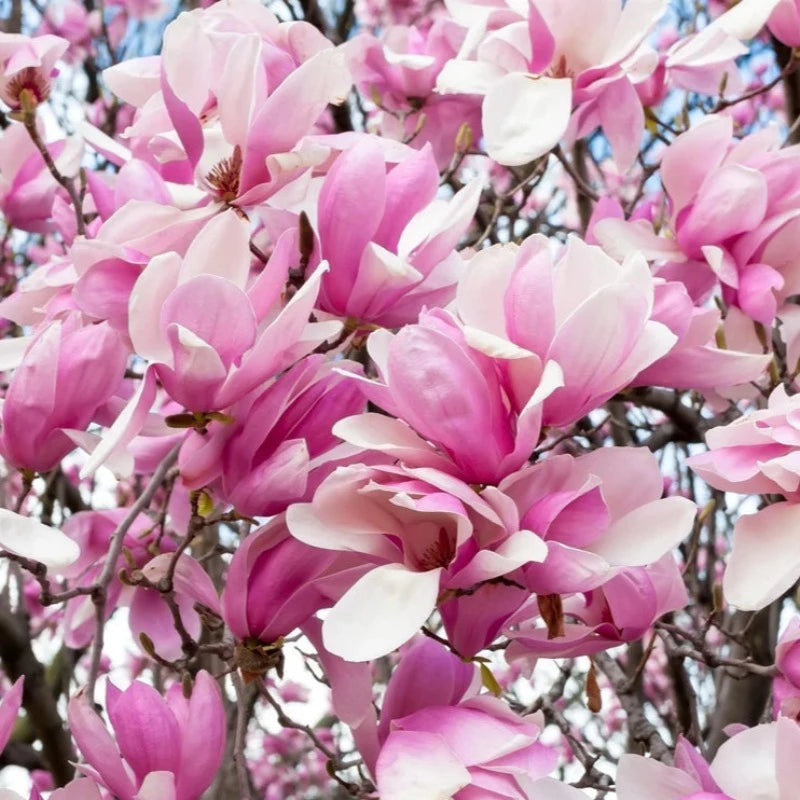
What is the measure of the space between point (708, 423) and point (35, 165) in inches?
36.6

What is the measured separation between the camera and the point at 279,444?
2.00ft

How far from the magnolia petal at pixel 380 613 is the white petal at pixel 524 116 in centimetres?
29

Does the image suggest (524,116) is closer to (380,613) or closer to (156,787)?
(380,613)

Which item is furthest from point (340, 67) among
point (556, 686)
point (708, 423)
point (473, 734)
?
point (708, 423)

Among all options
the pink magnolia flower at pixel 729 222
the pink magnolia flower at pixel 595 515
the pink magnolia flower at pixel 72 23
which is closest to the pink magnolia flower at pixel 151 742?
the pink magnolia flower at pixel 595 515

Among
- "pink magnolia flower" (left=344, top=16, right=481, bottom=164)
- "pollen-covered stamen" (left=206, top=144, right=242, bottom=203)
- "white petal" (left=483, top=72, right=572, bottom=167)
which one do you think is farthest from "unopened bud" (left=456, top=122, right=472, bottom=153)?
"pollen-covered stamen" (left=206, top=144, right=242, bottom=203)

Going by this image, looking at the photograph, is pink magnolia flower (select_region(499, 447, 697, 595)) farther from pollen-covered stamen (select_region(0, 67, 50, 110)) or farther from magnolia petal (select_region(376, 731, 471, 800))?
pollen-covered stamen (select_region(0, 67, 50, 110))

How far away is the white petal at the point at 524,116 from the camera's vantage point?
0.70 metres

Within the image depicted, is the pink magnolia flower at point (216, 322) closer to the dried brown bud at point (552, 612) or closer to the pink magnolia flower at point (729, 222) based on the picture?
the dried brown bud at point (552, 612)

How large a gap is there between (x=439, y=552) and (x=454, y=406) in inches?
3.4

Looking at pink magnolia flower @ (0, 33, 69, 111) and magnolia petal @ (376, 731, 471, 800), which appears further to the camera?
pink magnolia flower @ (0, 33, 69, 111)

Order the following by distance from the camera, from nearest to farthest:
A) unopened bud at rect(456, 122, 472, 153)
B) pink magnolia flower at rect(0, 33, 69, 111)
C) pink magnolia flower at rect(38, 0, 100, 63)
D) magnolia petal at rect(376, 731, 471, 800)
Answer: magnolia petal at rect(376, 731, 471, 800), pink magnolia flower at rect(0, 33, 69, 111), unopened bud at rect(456, 122, 472, 153), pink magnolia flower at rect(38, 0, 100, 63)

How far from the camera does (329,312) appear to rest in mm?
682

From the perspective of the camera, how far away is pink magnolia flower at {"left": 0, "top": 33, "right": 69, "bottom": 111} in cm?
95
